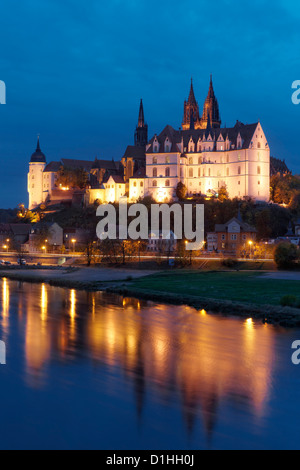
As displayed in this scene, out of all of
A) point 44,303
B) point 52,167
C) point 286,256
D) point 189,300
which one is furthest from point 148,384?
point 52,167

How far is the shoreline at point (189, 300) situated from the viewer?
30.1 metres

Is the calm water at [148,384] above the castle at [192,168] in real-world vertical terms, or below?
below

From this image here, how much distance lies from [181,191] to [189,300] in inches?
2240

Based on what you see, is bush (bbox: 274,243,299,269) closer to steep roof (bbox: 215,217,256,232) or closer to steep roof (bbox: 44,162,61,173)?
steep roof (bbox: 215,217,256,232)

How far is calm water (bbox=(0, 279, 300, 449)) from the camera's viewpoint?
15234 millimetres

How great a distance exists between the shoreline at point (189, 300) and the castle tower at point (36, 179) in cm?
6135

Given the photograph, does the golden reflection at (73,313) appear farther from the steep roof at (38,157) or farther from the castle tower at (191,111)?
the castle tower at (191,111)

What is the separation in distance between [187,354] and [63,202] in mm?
88098

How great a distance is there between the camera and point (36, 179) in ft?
392

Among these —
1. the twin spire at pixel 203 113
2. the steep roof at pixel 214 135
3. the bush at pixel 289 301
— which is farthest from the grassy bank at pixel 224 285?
the twin spire at pixel 203 113

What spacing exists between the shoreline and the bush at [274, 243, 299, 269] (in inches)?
544
